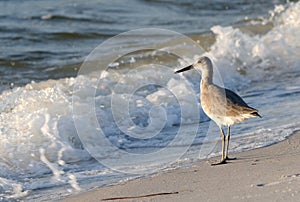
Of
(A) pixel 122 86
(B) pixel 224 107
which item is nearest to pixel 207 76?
(B) pixel 224 107

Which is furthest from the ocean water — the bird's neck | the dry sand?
the bird's neck

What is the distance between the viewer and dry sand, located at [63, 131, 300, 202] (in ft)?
15.7

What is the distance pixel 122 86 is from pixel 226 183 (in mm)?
4136

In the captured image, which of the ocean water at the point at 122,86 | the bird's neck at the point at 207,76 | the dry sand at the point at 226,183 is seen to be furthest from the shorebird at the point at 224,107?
the ocean water at the point at 122,86

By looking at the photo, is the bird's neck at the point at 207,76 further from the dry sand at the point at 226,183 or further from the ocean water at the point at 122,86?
the dry sand at the point at 226,183

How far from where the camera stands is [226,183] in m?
5.16

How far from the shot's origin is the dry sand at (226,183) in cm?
480

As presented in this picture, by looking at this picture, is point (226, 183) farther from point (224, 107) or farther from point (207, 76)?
point (207, 76)

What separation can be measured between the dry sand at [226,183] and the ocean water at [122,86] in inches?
11.6

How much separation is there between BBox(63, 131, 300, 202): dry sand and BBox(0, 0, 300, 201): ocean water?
294 mm

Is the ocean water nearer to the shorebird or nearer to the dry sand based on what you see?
the dry sand

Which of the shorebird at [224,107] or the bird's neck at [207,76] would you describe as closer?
the shorebird at [224,107]

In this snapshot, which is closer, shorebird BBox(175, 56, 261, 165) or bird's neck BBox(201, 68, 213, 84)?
shorebird BBox(175, 56, 261, 165)

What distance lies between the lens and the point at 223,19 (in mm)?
15125
